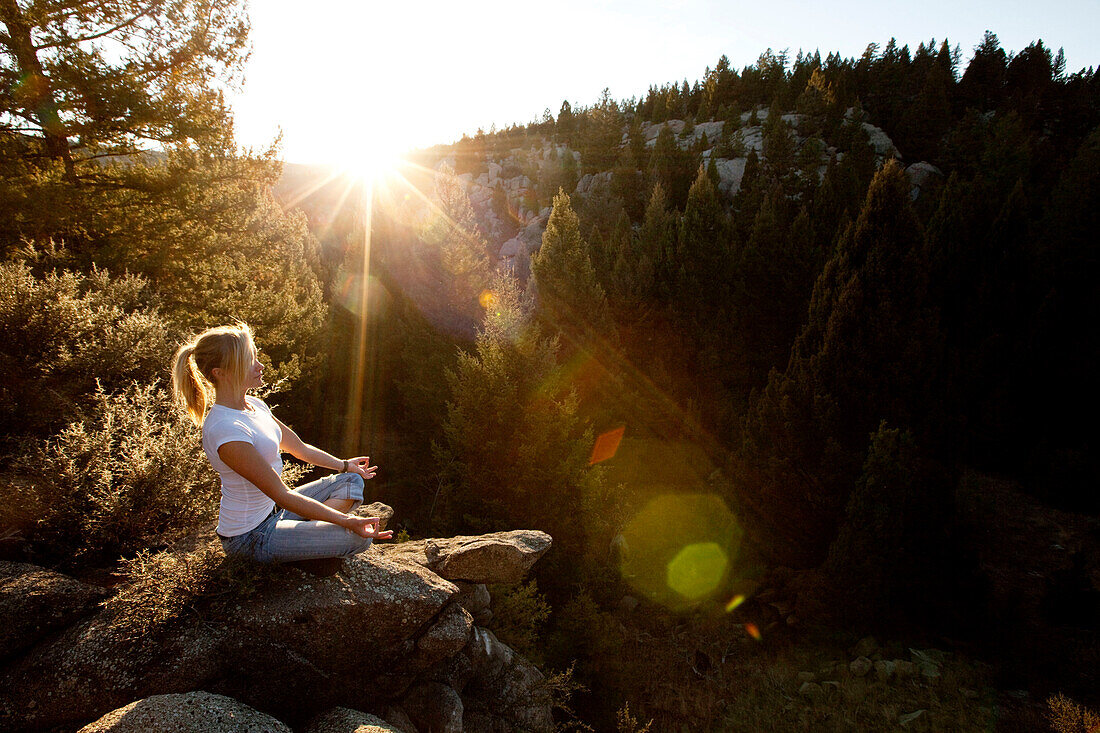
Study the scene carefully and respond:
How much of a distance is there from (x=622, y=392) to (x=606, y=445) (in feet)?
6.35

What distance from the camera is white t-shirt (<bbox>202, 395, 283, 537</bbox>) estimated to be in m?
2.81

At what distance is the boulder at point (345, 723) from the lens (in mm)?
2961

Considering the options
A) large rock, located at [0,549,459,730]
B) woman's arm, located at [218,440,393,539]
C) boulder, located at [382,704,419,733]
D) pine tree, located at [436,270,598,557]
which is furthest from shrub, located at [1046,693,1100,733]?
woman's arm, located at [218,440,393,539]

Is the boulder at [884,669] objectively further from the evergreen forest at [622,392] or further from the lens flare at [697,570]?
the lens flare at [697,570]

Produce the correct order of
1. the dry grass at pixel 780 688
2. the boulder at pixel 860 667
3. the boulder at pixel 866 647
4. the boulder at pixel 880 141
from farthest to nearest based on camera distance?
1. the boulder at pixel 880 141
2. the boulder at pixel 866 647
3. the boulder at pixel 860 667
4. the dry grass at pixel 780 688

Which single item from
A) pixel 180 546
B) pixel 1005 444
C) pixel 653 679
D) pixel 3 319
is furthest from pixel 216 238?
pixel 1005 444

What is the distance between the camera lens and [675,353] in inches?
730

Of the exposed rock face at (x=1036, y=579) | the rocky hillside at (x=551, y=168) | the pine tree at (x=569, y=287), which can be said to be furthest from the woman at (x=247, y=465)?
the rocky hillside at (x=551, y=168)

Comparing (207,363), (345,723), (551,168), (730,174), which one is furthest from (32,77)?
(551,168)

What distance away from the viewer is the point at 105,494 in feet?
11.7

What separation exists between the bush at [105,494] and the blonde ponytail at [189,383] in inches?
41.9

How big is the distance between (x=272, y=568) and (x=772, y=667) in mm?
10269

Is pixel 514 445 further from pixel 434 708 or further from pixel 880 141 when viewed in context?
pixel 880 141

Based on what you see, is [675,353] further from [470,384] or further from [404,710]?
[404,710]
